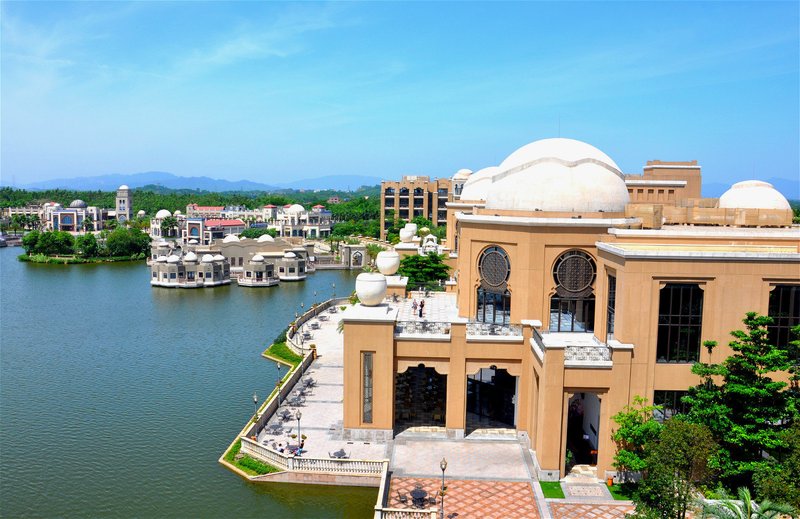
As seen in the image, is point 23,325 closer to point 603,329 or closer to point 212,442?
point 212,442

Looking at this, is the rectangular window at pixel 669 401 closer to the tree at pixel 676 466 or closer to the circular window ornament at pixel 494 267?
the tree at pixel 676 466

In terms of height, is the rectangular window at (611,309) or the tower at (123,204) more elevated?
the tower at (123,204)

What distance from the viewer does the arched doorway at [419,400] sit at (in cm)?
2477

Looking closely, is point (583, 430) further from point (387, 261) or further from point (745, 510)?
point (387, 261)

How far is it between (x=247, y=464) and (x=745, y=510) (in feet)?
52.0

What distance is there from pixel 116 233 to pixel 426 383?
81449 mm

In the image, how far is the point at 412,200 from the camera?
106 m

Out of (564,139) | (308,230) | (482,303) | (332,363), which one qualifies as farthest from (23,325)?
(308,230)

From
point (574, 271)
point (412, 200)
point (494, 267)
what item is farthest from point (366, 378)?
point (412, 200)

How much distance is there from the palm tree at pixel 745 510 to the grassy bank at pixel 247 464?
45.1ft

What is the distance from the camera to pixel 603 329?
73.2 ft

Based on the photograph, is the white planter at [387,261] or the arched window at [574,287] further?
the white planter at [387,261]

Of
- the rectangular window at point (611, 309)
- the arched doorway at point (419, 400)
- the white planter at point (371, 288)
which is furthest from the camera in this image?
the arched doorway at point (419, 400)

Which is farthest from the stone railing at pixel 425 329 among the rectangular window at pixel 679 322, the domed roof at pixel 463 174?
the domed roof at pixel 463 174
